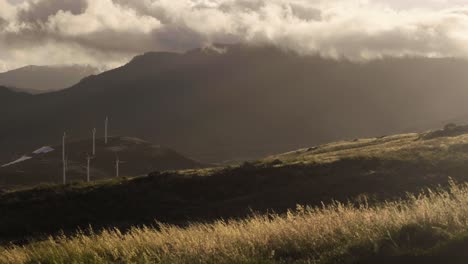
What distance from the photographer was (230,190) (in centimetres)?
6819

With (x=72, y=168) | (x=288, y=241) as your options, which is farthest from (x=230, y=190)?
(x=72, y=168)

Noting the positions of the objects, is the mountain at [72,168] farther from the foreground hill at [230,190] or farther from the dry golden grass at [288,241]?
the dry golden grass at [288,241]

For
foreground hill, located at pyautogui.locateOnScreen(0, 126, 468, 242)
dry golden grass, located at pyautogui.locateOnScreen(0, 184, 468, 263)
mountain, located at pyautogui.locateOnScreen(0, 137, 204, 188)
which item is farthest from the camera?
mountain, located at pyautogui.locateOnScreen(0, 137, 204, 188)

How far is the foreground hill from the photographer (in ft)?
177

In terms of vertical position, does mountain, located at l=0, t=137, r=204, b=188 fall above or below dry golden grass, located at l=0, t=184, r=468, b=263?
below

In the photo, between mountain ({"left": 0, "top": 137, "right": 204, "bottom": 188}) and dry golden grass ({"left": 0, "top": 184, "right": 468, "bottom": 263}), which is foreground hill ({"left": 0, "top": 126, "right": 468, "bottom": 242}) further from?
mountain ({"left": 0, "top": 137, "right": 204, "bottom": 188})

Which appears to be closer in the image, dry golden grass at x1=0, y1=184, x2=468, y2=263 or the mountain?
dry golden grass at x1=0, y1=184, x2=468, y2=263

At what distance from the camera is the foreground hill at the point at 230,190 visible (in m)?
54.0

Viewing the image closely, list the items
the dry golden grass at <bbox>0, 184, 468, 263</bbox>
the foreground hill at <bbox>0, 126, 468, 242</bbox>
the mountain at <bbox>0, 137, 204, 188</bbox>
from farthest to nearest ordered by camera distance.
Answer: the mountain at <bbox>0, 137, 204, 188</bbox>, the foreground hill at <bbox>0, 126, 468, 242</bbox>, the dry golden grass at <bbox>0, 184, 468, 263</bbox>

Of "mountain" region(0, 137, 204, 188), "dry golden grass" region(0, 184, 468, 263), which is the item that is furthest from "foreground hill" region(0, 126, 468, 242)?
"mountain" region(0, 137, 204, 188)

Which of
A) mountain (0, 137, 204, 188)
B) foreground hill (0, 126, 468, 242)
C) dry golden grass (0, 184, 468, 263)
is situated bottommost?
mountain (0, 137, 204, 188)

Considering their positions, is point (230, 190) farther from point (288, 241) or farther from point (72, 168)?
point (72, 168)

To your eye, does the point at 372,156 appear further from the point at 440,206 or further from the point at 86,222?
the point at 440,206

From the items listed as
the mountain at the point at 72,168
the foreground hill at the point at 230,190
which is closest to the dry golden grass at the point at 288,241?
the foreground hill at the point at 230,190
